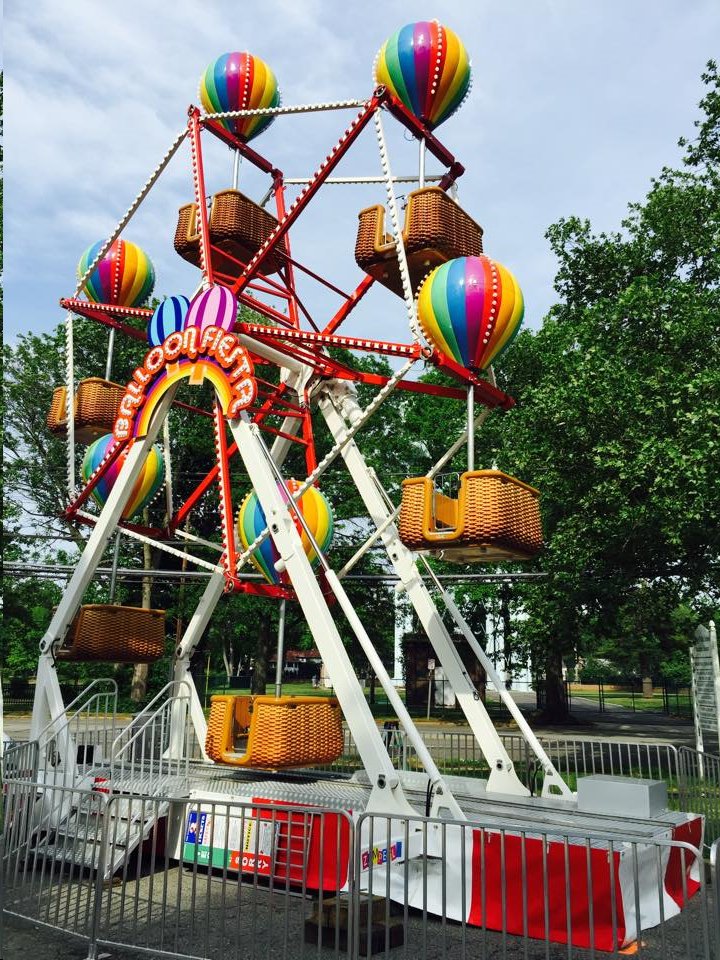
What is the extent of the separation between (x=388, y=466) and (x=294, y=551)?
23.6 m

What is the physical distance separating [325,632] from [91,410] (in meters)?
6.25

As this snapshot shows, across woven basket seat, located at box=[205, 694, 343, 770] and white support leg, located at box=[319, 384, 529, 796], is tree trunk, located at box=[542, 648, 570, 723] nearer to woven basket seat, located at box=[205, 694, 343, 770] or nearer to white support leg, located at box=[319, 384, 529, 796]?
white support leg, located at box=[319, 384, 529, 796]

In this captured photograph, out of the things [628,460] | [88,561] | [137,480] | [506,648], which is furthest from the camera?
[506,648]

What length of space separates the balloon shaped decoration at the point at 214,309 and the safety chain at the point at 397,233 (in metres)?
2.11

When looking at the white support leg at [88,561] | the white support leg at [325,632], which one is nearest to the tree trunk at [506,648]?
the white support leg at [88,561]

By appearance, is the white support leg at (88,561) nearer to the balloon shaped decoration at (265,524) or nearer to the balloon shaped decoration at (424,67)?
the balloon shaped decoration at (265,524)

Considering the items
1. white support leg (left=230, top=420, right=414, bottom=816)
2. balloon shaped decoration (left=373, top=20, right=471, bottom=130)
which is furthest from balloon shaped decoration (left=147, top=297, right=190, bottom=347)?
balloon shaped decoration (left=373, top=20, right=471, bottom=130)

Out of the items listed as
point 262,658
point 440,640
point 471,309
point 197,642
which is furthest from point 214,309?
point 262,658

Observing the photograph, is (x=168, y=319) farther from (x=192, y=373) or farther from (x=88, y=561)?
(x=88, y=561)

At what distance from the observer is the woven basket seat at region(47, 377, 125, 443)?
12680 mm

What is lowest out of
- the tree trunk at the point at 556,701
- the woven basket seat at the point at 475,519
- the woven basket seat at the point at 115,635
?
the tree trunk at the point at 556,701

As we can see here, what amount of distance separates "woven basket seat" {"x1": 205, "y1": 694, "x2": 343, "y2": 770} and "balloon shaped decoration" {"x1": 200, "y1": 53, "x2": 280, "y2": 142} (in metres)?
8.37

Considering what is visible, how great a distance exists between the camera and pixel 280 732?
353 inches

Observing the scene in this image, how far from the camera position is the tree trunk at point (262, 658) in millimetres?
30547
